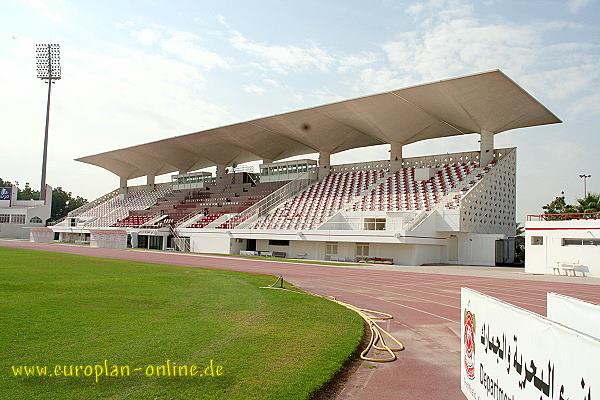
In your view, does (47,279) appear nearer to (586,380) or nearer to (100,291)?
(100,291)

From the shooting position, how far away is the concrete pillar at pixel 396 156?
160 feet

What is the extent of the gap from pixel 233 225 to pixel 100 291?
3504 cm

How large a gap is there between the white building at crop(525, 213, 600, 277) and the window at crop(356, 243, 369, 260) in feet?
39.1

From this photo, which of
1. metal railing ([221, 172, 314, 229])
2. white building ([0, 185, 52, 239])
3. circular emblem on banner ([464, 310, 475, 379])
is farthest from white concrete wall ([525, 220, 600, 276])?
white building ([0, 185, 52, 239])

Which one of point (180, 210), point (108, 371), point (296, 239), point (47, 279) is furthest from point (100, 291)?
point (180, 210)

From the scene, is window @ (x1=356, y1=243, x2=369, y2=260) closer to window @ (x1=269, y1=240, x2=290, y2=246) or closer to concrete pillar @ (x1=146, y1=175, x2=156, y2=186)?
window @ (x1=269, y1=240, x2=290, y2=246)

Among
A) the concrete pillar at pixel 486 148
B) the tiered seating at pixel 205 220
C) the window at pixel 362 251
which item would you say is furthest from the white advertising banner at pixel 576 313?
the tiered seating at pixel 205 220

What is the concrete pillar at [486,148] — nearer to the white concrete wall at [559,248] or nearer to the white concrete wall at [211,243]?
the white concrete wall at [559,248]

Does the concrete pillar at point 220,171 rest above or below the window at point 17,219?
above

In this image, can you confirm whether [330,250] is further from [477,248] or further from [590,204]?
[590,204]

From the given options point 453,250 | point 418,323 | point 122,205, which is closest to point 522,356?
point 418,323

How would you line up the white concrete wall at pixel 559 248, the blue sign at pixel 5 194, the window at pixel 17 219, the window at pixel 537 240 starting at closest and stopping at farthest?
the white concrete wall at pixel 559 248, the window at pixel 537 240, the window at pixel 17 219, the blue sign at pixel 5 194

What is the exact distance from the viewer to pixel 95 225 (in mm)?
69250

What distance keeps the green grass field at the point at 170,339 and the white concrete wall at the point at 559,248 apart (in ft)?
73.4
